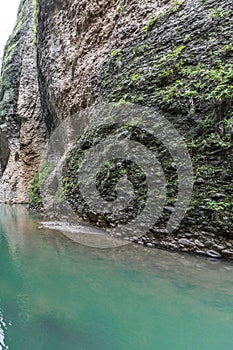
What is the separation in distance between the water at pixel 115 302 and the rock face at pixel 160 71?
1093 mm

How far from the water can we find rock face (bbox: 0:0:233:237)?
109 centimetres

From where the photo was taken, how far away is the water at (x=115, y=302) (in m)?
1.96

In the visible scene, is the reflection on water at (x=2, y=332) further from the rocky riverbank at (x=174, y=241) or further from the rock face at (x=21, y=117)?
the rock face at (x=21, y=117)

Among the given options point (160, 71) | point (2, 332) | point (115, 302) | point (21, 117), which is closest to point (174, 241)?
point (115, 302)

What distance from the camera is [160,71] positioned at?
18.3 feet

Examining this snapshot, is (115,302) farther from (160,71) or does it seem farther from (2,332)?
(160,71)

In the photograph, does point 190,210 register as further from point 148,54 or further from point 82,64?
point 82,64

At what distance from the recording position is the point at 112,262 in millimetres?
3812

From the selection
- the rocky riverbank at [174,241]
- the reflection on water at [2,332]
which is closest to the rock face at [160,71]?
the rocky riverbank at [174,241]

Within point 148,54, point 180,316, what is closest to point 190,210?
point 180,316

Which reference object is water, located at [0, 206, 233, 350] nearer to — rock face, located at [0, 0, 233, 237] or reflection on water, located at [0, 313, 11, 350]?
reflection on water, located at [0, 313, 11, 350]

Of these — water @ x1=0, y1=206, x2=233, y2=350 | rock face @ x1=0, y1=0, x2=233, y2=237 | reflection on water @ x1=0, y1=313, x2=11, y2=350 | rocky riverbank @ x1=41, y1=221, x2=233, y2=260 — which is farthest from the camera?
rock face @ x1=0, y1=0, x2=233, y2=237

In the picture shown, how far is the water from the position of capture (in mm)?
1961

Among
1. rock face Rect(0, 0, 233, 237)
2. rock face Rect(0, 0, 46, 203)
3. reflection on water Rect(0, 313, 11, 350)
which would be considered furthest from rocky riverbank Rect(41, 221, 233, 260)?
rock face Rect(0, 0, 46, 203)
